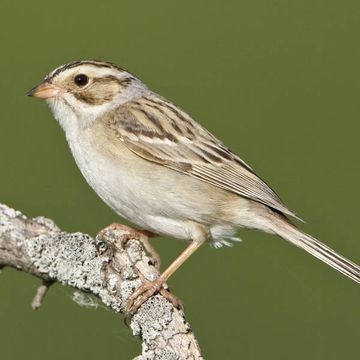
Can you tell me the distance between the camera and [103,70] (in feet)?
20.2

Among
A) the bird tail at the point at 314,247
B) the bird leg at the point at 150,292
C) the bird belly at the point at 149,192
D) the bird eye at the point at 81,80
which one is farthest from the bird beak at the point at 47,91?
the bird tail at the point at 314,247

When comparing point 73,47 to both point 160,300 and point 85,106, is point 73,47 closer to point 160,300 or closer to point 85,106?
point 85,106

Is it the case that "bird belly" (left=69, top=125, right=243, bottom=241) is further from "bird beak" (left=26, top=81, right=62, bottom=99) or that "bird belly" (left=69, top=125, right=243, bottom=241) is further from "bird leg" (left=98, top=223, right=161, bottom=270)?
"bird beak" (left=26, top=81, right=62, bottom=99)

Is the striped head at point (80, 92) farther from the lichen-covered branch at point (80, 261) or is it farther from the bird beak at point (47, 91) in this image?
the lichen-covered branch at point (80, 261)

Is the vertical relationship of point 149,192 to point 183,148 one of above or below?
below

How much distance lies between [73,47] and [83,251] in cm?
270

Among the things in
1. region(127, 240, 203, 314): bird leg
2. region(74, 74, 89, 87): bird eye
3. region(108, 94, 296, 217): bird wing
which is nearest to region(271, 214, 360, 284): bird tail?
region(108, 94, 296, 217): bird wing

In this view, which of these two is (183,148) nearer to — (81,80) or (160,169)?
(160,169)

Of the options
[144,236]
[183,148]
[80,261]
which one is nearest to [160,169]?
[183,148]

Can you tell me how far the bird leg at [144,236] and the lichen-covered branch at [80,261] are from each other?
0.21 metres

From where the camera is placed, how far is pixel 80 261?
17.7 feet


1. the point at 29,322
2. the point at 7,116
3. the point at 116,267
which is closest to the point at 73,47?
the point at 7,116

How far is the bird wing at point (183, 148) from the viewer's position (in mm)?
5883

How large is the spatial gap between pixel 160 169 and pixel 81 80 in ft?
2.20
